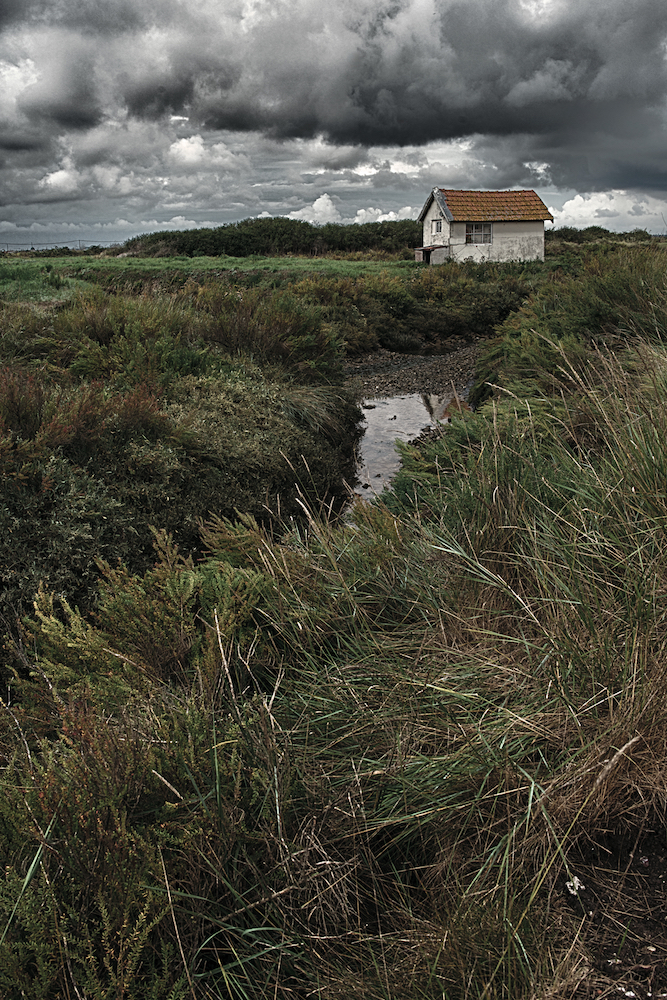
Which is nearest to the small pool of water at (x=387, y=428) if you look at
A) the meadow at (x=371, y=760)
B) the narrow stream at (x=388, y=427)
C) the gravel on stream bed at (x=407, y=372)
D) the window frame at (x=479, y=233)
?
the narrow stream at (x=388, y=427)

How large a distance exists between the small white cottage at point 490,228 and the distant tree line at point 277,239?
6.95 metres

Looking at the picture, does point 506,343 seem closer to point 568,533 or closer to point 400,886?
point 568,533

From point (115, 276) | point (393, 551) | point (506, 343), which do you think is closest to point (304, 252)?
point (115, 276)

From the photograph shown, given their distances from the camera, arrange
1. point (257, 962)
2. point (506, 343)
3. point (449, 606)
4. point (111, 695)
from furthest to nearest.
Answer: point (506, 343), point (449, 606), point (111, 695), point (257, 962)

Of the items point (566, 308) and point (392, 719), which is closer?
point (392, 719)

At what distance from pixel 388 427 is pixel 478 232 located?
29147mm

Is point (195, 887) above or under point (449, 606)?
under

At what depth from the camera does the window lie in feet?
117

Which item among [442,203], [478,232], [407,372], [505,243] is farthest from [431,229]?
[407,372]

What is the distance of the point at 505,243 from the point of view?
117 ft

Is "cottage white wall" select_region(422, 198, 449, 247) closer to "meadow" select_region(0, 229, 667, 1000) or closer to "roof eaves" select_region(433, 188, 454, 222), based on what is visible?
"roof eaves" select_region(433, 188, 454, 222)

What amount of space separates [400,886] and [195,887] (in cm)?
59

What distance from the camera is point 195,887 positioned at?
1872mm

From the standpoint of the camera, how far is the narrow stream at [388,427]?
27.4 ft
